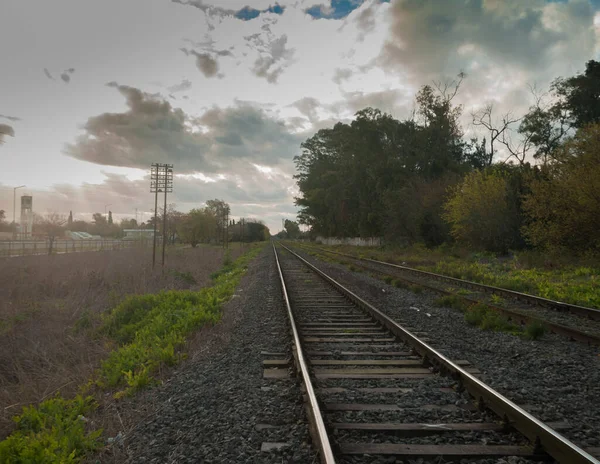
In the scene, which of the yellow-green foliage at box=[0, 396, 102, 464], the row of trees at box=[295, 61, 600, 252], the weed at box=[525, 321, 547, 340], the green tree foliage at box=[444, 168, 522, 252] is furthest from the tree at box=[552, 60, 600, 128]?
the yellow-green foliage at box=[0, 396, 102, 464]

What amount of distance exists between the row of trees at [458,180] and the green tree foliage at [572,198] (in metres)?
0.04

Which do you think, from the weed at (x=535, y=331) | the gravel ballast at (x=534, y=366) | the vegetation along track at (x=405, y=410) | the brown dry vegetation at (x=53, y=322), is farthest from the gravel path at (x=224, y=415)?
the weed at (x=535, y=331)

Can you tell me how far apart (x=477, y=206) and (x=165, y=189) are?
66.1ft

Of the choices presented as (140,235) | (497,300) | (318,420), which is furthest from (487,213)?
(140,235)

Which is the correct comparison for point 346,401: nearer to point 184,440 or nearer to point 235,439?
point 235,439

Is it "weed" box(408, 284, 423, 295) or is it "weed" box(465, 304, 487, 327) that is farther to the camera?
"weed" box(408, 284, 423, 295)

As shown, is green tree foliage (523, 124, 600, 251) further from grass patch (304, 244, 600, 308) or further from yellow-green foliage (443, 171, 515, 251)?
yellow-green foliage (443, 171, 515, 251)

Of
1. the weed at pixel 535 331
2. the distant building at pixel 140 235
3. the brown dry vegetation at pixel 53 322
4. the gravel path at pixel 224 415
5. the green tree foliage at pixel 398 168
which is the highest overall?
the green tree foliage at pixel 398 168

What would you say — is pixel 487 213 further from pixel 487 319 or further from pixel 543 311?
pixel 487 319

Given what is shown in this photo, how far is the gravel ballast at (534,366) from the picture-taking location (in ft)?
14.9

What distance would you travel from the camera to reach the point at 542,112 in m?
43.4

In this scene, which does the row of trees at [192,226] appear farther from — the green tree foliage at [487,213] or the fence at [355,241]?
the green tree foliage at [487,213]

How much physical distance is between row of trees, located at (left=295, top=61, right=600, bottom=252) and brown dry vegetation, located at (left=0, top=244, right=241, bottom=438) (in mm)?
16659

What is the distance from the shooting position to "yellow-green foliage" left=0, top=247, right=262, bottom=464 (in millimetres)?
4148
